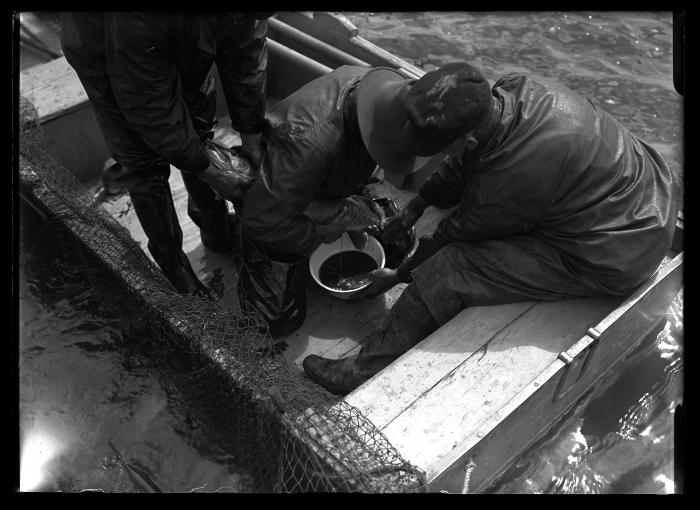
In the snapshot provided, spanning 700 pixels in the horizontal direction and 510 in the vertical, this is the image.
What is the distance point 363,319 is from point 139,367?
149 cm

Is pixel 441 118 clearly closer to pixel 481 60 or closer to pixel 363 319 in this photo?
pixel 363 319

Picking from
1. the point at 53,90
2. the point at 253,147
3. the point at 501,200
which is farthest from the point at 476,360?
the point at 53,90

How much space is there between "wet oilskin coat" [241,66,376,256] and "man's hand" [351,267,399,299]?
0.59 metres

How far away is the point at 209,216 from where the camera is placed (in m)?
4.23

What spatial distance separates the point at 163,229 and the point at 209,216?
40 centimetres

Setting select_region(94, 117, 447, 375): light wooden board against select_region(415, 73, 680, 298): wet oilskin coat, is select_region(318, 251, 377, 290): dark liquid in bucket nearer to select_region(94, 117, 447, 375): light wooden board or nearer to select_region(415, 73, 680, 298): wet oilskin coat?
select_region(94, 117, 447, 375): light wooden board

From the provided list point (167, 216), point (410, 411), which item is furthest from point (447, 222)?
point (167, 216)

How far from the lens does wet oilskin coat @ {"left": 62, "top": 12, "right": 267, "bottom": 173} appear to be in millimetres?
2961

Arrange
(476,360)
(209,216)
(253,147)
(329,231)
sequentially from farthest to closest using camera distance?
→ (209,216)
(253,147)
(329,231)
(476,360)

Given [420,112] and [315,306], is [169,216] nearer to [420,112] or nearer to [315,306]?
[315,306]

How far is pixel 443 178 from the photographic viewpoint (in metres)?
3.67

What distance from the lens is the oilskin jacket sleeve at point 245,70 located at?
134 inches

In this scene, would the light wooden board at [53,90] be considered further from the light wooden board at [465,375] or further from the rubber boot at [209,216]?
the light wooden board at [465,375]

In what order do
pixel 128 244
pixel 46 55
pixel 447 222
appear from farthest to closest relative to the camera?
pixel 46 55
pixel 128 244
pixel 447 222
